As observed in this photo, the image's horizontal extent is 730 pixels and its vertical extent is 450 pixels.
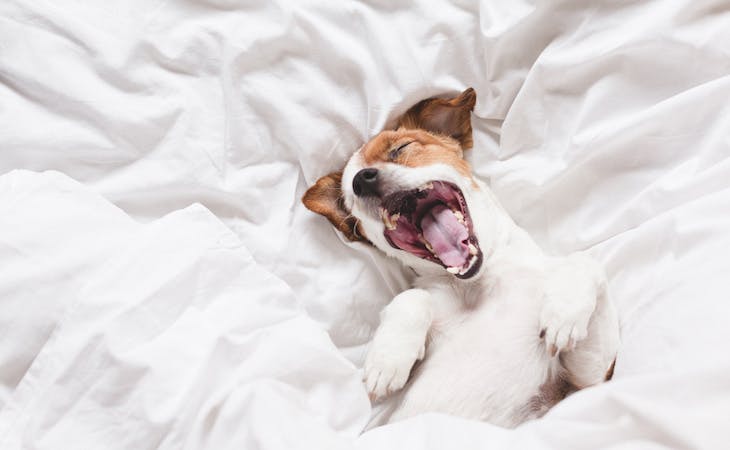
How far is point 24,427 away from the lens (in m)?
1.13

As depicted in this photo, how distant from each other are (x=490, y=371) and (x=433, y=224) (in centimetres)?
39

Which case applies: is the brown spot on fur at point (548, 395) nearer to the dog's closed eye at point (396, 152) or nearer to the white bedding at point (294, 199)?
the white bedding at point (294, 199)

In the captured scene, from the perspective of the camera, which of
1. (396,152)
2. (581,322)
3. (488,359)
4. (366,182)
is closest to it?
(581,322)

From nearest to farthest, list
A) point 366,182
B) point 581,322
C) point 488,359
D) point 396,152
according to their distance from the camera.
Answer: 1. point 581,322
2. point 488,359
3. point 366,182
4. point 396,152

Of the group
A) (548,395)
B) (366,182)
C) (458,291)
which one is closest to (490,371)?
(548,395)

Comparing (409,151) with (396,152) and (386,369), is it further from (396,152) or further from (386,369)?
(386,369)

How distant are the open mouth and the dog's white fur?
0.09 feet

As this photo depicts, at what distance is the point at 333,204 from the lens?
1.68m

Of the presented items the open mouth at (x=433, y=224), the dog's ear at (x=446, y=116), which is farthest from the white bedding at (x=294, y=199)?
the open mouth at (x=433, y=224)

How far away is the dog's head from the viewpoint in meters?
1.56

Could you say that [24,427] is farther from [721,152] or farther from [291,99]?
[721,152]

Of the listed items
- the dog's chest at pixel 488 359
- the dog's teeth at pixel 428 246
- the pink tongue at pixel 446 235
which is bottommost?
the dog's chest at pixel 488 359

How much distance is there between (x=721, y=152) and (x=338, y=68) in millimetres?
934

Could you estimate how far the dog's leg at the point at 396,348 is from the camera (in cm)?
141
